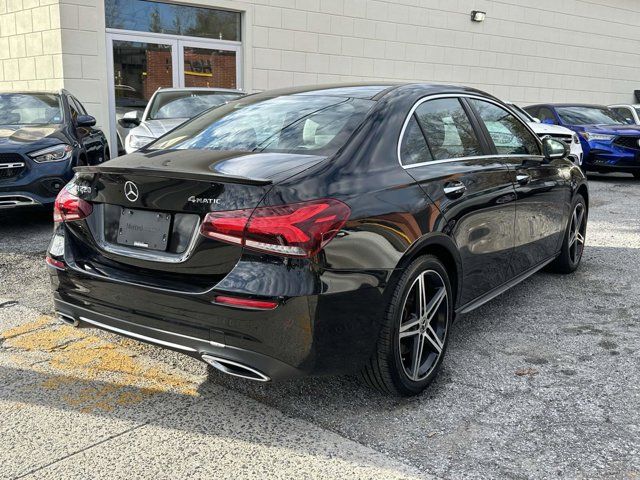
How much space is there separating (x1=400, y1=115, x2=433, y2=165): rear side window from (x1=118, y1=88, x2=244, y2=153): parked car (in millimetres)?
5961

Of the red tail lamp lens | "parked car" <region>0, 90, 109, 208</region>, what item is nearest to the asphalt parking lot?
the red tail lamp lens

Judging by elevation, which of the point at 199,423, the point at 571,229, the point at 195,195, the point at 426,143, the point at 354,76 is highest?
the point at 354,76

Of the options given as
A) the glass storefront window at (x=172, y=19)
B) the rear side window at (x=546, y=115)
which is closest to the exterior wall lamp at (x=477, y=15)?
the rear side window at (x=546, y=115)

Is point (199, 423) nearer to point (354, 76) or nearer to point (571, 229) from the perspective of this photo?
point (571, 229)

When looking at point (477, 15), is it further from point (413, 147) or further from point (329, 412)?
point (329, 412)

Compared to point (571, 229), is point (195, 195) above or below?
above

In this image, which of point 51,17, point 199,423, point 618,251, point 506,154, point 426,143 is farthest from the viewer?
point 51,17

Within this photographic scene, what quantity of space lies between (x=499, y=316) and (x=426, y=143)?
1592 millimetres

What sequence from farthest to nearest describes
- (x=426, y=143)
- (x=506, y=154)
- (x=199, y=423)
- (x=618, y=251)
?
(x=618, y=251) → (x=506, y=154) → (x=426, y=143) → (x=199, y=423)

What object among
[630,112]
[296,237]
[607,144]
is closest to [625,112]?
[630,112]

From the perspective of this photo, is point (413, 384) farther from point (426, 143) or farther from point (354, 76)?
point (354, 76)

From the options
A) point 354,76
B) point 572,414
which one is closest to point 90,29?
point 354,76

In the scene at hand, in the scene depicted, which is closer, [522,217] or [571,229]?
[522,217]

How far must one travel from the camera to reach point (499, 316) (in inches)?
173
